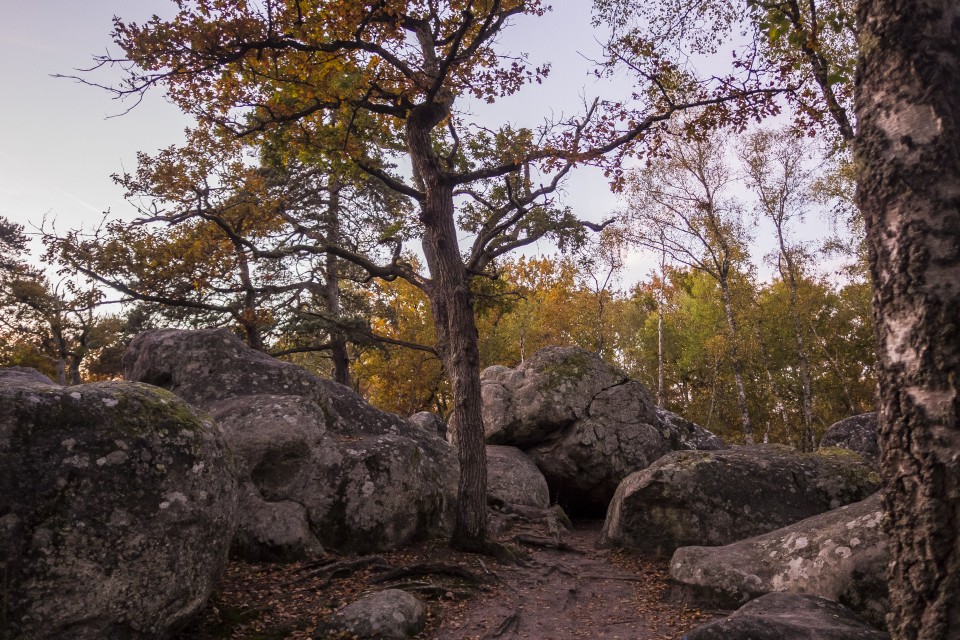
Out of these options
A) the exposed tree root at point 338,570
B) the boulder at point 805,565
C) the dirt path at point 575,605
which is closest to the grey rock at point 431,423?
the dirt path at point 575,605

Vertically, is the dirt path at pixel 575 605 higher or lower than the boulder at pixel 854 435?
lower

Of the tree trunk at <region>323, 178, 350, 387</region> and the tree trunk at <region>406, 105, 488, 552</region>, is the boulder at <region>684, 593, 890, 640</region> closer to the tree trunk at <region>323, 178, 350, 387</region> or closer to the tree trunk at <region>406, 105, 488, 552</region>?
the tree trunk at <region>406, 105, 488, 552</region>

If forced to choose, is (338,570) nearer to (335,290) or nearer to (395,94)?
(395,94)

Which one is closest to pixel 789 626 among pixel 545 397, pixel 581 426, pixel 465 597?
pixel 465 597

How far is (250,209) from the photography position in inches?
653

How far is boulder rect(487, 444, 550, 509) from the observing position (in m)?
13.3

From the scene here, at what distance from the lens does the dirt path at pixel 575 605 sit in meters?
6.52

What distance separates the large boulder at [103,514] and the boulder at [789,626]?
4.68 meters

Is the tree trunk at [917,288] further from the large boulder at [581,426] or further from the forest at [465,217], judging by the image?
the large boulder at [581,426]

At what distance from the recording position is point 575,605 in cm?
771

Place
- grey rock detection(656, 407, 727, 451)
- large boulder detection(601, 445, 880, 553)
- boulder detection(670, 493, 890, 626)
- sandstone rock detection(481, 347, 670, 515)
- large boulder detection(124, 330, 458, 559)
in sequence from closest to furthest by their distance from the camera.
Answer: boulder detection(670, 493, 890, 626)
large boulder detection(124, 330, 458, 559)
large boulder detection(601, 445, 880, 553)
sandstone rock detection(481, 347, 670, 515)
grey rock detection(656, 407, 727, 451)

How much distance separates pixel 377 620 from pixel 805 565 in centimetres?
498

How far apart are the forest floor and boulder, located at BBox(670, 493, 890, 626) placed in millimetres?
407

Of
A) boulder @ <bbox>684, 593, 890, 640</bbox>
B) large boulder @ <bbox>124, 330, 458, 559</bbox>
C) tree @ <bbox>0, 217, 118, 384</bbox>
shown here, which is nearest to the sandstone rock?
large boulder @ <bbox>124, 330, 458, 559</bbox>
